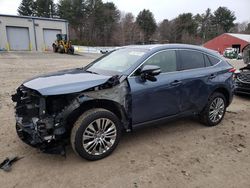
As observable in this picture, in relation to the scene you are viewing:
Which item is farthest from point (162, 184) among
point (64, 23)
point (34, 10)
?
point (34, 10)

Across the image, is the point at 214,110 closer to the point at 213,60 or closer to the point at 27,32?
the point at 213,60

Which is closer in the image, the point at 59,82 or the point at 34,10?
the point at 59,82

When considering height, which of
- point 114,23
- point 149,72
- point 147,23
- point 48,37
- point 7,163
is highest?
point 147,23

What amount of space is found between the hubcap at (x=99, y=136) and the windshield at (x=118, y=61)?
0.90 m

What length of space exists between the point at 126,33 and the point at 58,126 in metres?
59.1

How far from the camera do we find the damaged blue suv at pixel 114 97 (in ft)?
10.3

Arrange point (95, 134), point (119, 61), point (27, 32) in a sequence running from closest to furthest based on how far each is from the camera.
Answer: point (95, 134)
point (119, 61)
point (27, 32)

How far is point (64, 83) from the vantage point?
127 inches

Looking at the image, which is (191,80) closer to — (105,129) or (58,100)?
→ (105,129)

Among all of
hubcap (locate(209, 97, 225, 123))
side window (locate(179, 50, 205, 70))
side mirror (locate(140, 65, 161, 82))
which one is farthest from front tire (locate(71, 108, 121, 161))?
hubcap (locate(209, 97, 225, 123))

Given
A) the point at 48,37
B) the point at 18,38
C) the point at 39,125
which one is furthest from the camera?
the point at 48,37

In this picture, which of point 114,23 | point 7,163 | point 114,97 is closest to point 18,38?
point 114,23

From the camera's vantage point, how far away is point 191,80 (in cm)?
428

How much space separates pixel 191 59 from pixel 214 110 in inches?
48.2
